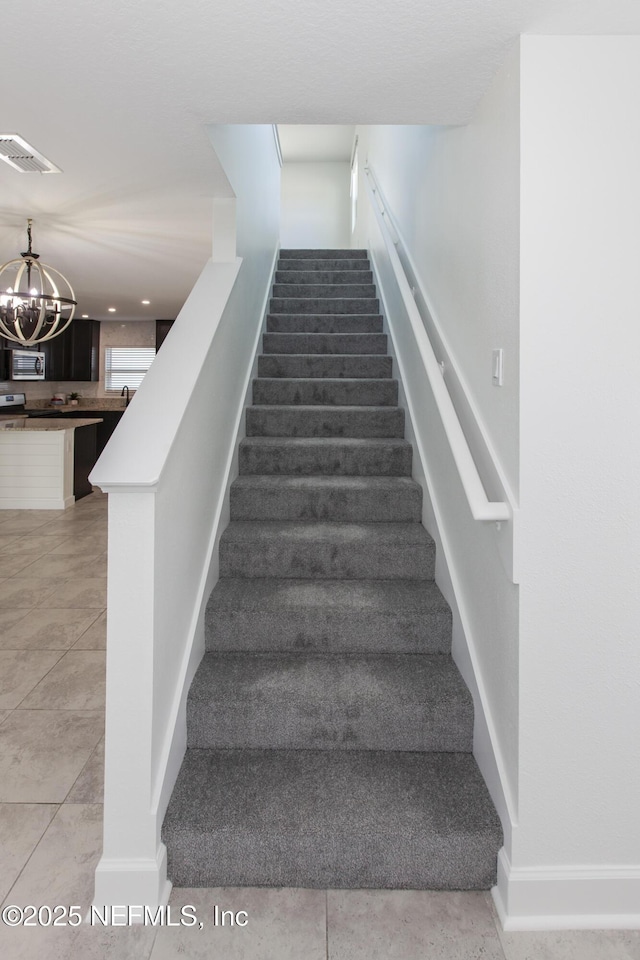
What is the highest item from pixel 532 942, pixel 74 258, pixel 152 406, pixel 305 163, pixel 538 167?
pixel 305 163

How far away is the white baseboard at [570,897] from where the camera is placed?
4.81 ft

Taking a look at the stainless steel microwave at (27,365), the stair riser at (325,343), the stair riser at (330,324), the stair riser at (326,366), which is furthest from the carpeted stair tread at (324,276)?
the stainless steel microwave at (27,365)

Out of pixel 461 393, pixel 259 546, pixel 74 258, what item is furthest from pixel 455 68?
pixel 74 258

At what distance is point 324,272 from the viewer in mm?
4949

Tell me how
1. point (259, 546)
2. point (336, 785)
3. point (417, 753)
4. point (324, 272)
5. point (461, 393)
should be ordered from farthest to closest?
point (324, 272) < point (259, 546) < point (461, 393) < point (417, 753) < point (336, 785)

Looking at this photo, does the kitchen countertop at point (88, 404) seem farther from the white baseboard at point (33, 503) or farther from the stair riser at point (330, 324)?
the stair riser at point (330, 324)

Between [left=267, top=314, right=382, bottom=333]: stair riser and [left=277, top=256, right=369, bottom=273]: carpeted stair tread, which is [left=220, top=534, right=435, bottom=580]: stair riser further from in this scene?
[left=277, top=256, right=369, bottom=273]: carpeted stair tread

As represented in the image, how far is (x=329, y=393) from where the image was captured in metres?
3.47

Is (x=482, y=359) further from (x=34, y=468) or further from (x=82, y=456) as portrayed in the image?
(x=82, y=456)

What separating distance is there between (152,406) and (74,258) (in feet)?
11.9

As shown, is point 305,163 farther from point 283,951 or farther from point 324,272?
point 283,951

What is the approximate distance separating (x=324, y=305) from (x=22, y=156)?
8.11 ft

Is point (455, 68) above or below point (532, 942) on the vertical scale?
above

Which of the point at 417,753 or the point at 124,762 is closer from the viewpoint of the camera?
the point at 124,762
